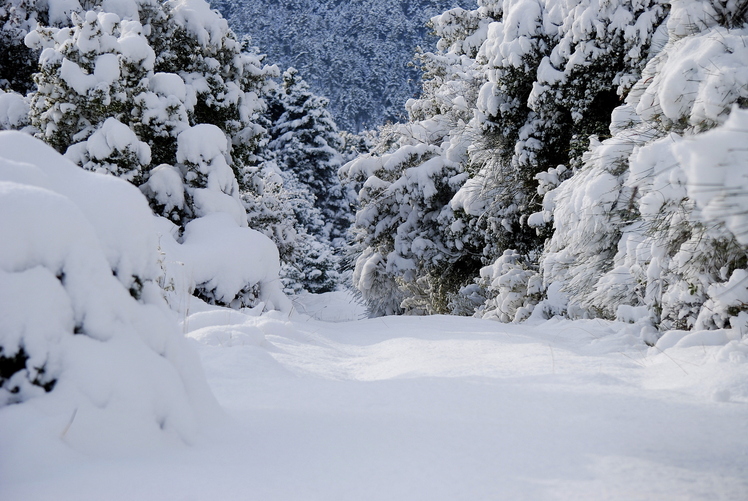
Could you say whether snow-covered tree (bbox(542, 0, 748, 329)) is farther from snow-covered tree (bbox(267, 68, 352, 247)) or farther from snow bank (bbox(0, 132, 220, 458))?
snow-covered tree (bbox(267, 68, 352, 247))

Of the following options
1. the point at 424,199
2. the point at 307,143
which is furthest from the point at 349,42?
the point at 424,199

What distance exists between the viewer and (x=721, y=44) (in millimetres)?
2932

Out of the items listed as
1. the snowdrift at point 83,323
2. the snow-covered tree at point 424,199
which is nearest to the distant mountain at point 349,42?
the snow-covered tree at point 424,199

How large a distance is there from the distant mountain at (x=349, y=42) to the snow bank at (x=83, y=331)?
49.8 m

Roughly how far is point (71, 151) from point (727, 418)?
7.50 metres

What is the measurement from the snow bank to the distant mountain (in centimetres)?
4985

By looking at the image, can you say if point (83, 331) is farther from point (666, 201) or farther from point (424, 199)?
point (424, 199)

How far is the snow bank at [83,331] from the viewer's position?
1434 millimetres

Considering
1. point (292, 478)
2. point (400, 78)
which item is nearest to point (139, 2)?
point (292, 478)

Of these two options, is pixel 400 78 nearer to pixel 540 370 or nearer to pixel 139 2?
pixel 139 2

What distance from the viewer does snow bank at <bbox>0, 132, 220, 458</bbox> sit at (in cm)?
143

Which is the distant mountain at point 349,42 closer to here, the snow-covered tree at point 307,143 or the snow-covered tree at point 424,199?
the snow-covered tree at point 307,143

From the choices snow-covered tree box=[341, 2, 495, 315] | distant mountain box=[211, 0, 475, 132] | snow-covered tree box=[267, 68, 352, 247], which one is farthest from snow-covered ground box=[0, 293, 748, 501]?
distant mountain box=[211, 0, 475, 132]

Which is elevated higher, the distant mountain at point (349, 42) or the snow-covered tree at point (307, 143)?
the distant mountain at point (349, 42)
